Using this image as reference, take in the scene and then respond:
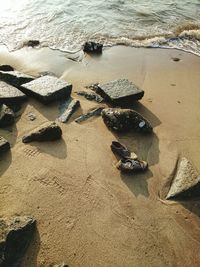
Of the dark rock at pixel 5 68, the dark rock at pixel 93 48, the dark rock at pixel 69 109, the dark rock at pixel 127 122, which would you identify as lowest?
the dark rock at pixel 93 48

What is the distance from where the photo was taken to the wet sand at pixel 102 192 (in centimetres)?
263

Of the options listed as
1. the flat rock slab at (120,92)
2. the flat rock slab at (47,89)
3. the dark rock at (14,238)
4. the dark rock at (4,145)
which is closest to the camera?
the dark rock at (14,238)

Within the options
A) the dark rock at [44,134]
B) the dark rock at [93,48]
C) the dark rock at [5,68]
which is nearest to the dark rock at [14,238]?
the dark rock at [44,134]

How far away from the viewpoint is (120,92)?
14.3 ft

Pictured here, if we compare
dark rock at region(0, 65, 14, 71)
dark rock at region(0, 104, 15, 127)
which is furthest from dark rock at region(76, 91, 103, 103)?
dark rock at region(0, 65, 14, 71)

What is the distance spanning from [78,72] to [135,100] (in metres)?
1.31

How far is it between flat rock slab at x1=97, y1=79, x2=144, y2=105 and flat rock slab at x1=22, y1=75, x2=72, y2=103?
0.50 m

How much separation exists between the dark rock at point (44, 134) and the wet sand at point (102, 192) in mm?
82

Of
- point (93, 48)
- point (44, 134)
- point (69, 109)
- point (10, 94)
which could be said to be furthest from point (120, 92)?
point (93, 48)

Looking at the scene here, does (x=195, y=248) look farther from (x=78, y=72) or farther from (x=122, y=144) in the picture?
(x=78, y=72)

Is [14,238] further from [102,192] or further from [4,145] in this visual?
[4,145]

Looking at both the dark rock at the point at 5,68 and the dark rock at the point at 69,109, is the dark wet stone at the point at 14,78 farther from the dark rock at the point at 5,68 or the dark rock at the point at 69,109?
the dark rock at the point at 69,109

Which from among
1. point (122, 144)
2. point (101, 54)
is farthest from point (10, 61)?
point (122, 144)

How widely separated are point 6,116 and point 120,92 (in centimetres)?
156
